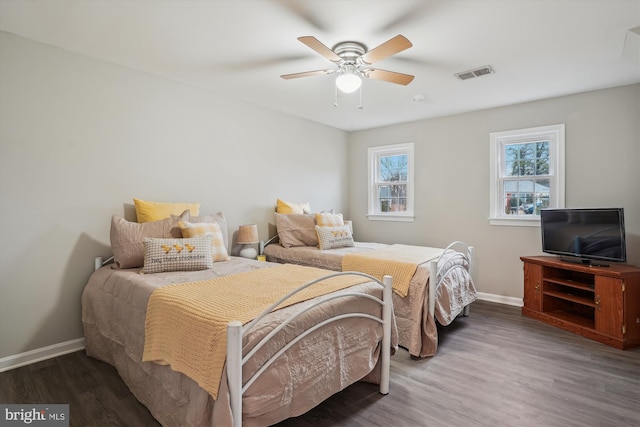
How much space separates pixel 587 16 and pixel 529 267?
2475mm

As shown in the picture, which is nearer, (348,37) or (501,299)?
(348,37)

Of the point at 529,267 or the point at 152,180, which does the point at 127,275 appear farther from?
the point at 529,267

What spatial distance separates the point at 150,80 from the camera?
124 inches

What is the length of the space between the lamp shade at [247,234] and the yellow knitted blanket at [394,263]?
1.06 metres

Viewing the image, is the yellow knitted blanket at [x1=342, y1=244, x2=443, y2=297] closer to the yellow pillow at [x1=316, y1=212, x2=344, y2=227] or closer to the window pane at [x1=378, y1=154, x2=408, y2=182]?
the yellow pillow at [x1=316, y1=212, x2=344, y2=227]

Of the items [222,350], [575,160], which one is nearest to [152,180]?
[222,350]

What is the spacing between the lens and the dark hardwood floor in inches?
75.2

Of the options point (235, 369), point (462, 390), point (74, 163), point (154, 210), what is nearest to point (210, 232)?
point (154, 210)

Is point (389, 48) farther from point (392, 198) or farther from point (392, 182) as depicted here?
point (392, 198)

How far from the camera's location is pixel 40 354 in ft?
A: 8.42

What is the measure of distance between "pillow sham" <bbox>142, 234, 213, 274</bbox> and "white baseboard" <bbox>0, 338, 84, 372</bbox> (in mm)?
991

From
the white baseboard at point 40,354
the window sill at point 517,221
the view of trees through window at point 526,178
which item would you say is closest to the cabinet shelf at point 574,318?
the window sill at point 517,221

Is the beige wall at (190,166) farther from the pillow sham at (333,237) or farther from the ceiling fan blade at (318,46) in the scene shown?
the ceiling fan blade at (318,46)

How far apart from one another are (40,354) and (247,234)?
1972 mm
